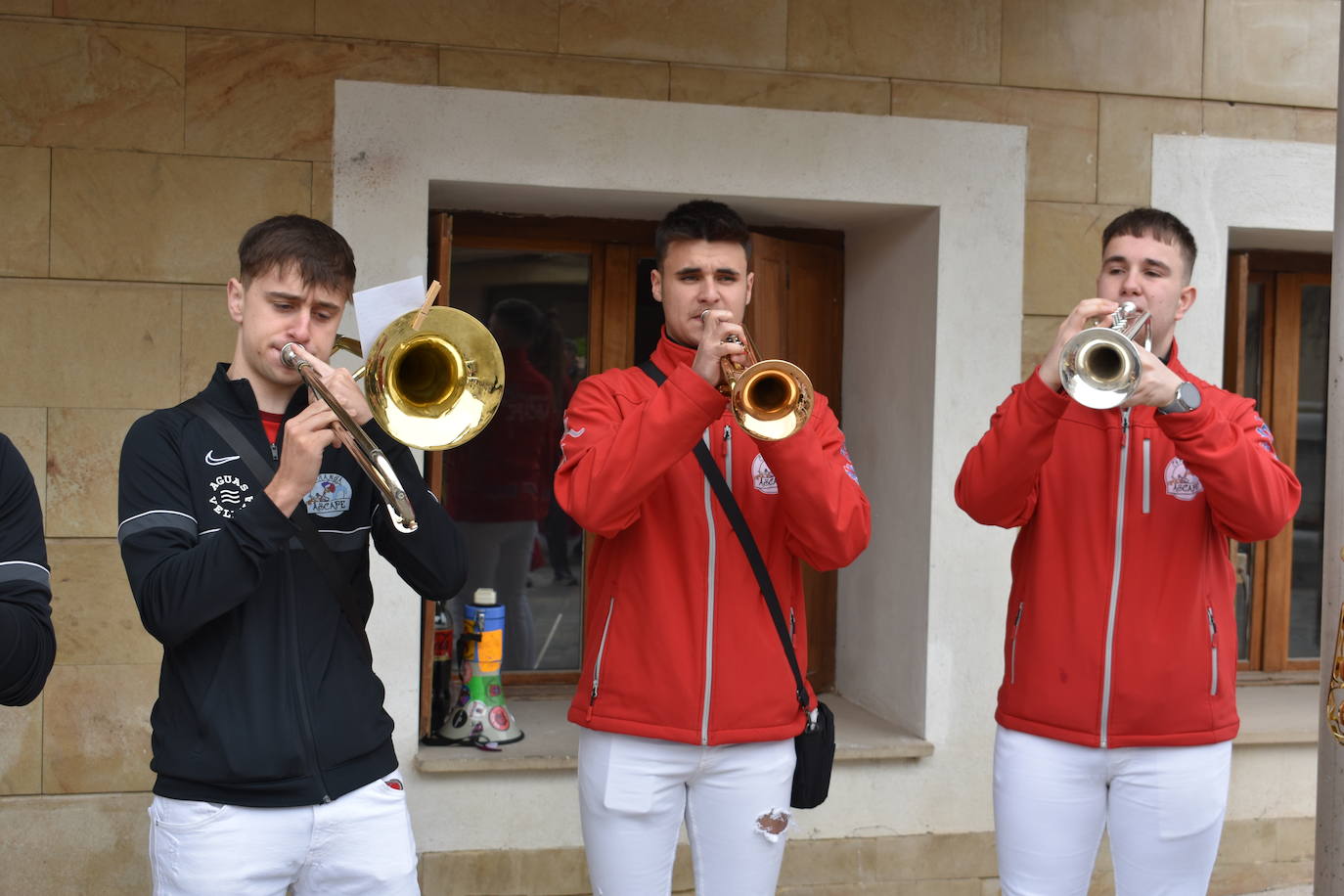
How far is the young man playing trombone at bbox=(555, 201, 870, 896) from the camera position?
2.89m

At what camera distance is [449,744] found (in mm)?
4543

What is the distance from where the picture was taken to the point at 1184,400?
2898 millimetres

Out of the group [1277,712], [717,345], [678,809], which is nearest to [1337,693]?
[678,809]

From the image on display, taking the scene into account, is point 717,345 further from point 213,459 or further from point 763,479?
point 213,459

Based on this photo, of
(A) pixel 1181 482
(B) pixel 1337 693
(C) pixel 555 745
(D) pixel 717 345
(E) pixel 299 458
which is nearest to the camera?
(E) pixel 299 458

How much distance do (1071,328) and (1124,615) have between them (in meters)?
0.68

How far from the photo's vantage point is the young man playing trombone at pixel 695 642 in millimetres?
2891

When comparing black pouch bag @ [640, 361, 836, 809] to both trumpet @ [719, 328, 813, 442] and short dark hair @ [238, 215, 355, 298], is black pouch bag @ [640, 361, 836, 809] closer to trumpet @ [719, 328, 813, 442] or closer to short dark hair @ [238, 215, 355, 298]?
trumpet @ [719, 328, 813, 442]

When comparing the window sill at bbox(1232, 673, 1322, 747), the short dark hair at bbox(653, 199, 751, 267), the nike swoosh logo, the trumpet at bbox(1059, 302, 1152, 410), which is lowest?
the window sill at bbox(1232, 673, 1322, 747)

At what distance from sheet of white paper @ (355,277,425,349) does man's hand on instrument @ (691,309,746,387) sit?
1.90 feet

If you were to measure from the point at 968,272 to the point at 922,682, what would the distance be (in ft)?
4.75

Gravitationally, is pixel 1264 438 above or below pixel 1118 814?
above

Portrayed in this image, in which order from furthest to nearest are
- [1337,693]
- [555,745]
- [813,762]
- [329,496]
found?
1. [555,745]
2. [1337,693]
3. [813,762]
4. [329,496]

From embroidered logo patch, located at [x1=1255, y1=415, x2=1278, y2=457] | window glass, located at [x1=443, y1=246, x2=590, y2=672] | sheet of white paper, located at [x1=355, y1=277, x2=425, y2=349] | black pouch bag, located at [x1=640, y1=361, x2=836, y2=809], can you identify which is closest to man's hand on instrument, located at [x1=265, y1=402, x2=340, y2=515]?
sheet of white paper, located at [x1=355, y1=277, x2=425, y2=349]
